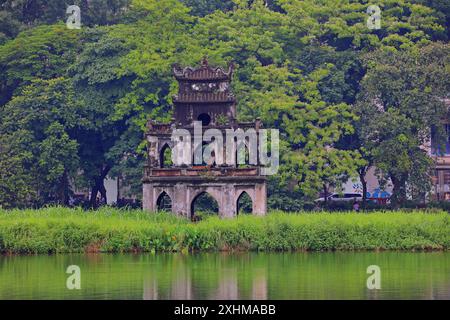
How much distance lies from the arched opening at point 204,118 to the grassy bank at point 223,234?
10669 millimetres

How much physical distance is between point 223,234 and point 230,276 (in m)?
8.26

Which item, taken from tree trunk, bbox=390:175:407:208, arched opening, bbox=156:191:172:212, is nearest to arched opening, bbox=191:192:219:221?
arched opening, bbox=156:191:172:212

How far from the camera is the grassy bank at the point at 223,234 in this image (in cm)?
4650

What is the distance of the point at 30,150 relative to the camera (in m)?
63.2

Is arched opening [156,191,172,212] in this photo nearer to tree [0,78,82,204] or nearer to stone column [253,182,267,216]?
stone column [253,182,267,216]

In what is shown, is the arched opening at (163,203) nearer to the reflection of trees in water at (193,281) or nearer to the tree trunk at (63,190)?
the tree trunk at (63,190)

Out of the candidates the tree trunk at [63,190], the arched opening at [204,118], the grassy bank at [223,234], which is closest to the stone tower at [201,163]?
the arched opening at [204,118]

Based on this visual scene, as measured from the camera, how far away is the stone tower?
55750 mm
